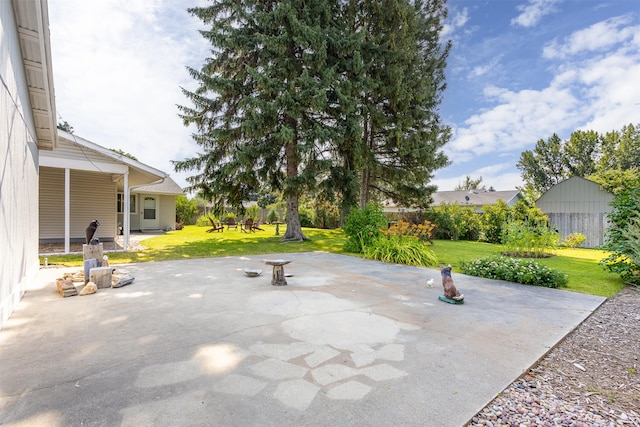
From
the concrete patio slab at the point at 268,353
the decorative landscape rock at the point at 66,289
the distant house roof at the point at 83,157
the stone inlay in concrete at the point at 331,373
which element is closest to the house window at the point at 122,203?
the distant house roof at the point at 83,157

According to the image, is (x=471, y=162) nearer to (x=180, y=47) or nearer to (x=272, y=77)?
(x=272, y=77)

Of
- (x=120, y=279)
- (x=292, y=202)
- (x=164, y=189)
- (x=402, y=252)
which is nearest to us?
(x=120, y=279)

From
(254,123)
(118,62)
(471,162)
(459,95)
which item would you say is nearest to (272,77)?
(254,123)

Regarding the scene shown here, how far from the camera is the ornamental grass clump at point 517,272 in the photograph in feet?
19.3

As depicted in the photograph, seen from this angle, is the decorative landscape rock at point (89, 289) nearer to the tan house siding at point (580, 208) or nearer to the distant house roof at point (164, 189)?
the distant house roof at point (164, 189)

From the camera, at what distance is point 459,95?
1723 centimetres

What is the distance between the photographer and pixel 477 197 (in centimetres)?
3091

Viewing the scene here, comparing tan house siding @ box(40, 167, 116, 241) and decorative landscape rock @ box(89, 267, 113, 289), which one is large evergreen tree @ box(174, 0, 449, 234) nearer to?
tan house siding @ box(40, 167, 116, 241)

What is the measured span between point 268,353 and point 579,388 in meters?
2.58

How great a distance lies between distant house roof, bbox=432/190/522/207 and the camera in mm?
29442

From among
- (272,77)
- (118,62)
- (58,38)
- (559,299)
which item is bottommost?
(559,299)

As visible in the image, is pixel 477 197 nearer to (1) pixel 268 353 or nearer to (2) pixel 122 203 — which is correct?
(2) pixel 122 203

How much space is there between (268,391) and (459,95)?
18963 millimetres

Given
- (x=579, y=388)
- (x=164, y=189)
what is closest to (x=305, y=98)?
(x=579, y=388)
